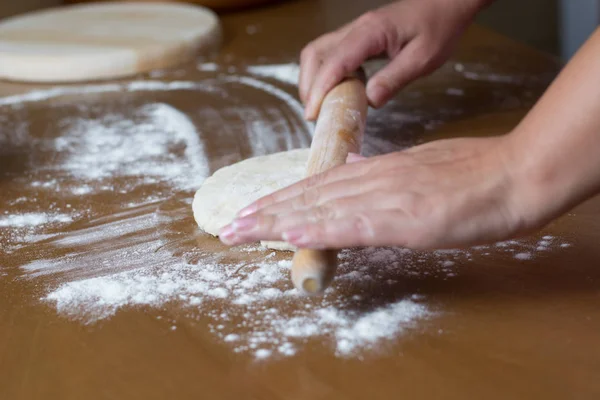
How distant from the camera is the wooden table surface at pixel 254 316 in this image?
0.76m

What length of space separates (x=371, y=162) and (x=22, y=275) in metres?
0.55

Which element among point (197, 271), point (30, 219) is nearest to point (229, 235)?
point (197, 271)

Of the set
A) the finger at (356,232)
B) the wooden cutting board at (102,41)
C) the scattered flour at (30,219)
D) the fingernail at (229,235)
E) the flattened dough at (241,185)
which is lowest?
the scattered flour at (30,219)

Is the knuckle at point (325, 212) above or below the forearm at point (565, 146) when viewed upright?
below

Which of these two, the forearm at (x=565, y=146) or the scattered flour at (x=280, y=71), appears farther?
the scattered flour at (x=280, y=71)

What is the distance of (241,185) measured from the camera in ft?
3.84

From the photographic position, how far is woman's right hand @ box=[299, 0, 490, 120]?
1371mm

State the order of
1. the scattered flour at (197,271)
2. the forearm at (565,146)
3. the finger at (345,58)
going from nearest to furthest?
the forearm at (565,146) < the scattered flour at (197,271) < the finger at (345,58)

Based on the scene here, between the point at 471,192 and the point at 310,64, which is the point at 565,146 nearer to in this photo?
the point at 471,192

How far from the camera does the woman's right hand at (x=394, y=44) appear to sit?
1.37m

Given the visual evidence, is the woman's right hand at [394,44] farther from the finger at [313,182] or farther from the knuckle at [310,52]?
the finger at [313,182]

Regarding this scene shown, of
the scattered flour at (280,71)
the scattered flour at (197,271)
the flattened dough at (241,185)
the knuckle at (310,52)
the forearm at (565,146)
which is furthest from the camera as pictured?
the scattered flour at (280,71)

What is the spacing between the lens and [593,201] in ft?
3.70

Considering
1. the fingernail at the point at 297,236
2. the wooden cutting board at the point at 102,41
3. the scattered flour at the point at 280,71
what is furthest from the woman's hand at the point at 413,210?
the wooden cutting board at the point at 102,41
